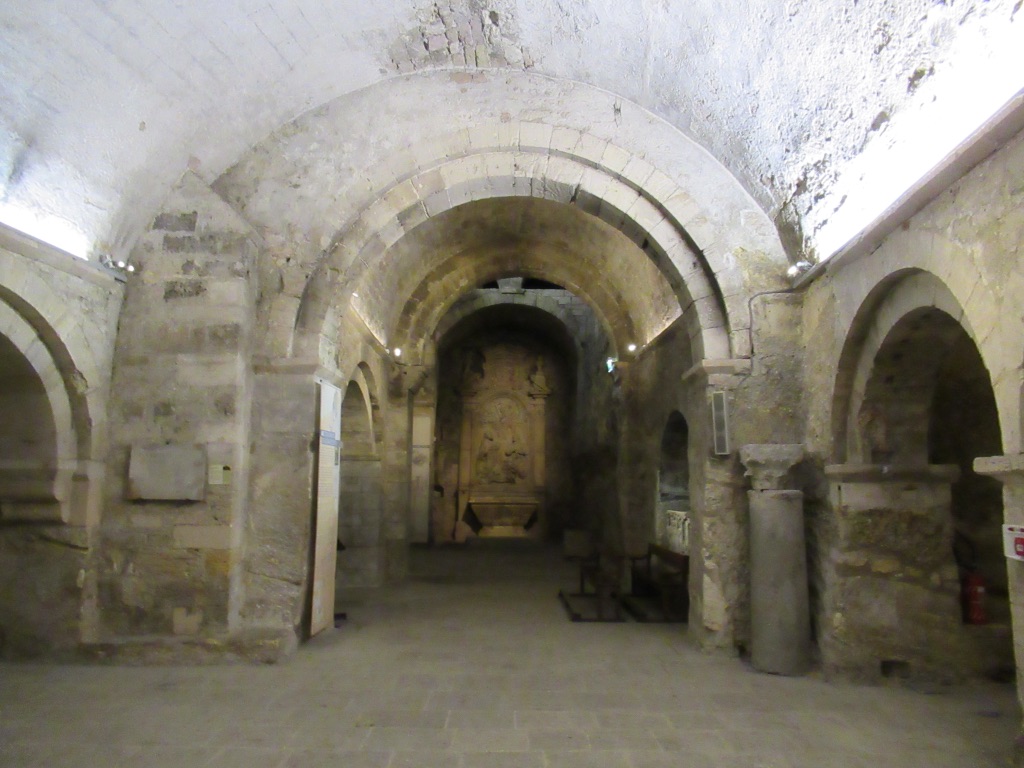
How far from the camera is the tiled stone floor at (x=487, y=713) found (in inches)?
126

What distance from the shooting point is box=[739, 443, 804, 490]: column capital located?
4.66m

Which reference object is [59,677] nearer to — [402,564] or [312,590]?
[312,590]

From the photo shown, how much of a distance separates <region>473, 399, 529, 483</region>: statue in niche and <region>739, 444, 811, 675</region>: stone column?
9.86m

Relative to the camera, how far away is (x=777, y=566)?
4.58 m

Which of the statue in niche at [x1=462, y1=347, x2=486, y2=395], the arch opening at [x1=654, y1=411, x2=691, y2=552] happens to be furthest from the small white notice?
the statue in niche at [x1=462, y1=347, x2=486, y2=395]

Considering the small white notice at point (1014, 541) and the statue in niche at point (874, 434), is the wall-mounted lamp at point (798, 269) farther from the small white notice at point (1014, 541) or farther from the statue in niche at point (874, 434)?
the small white notice at point (1014, 541)

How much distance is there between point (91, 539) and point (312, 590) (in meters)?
1.55

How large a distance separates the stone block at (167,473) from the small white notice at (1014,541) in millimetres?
4685

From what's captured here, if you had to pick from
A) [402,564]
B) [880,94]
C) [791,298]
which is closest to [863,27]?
[880,94]

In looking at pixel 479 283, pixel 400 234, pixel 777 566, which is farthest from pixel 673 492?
pixel 400 234

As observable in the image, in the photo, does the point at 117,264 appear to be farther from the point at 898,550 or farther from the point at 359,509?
the point at 898,550

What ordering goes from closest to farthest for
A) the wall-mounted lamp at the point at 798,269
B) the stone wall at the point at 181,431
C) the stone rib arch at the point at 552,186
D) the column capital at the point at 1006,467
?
the column capital at the point at 1006,467
the stone wall at the point at 181,431
the wall-mounted lamp at the point at 798,269
the stone rib arch at the point at 552,186

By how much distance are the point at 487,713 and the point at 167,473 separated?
2772 mm

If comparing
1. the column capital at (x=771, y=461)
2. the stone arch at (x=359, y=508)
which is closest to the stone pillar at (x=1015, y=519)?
the column capital at (x=771, y=461)
